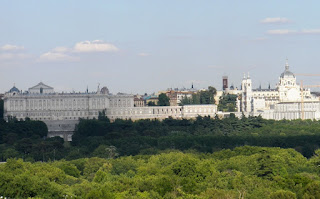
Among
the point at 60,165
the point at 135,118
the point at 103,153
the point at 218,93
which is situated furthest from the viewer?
the point at 218,93

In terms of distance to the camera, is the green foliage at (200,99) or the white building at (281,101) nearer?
the white building at (281,101)

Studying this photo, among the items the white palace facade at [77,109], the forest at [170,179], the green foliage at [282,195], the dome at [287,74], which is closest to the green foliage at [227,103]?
the white palace facade at [77,109]

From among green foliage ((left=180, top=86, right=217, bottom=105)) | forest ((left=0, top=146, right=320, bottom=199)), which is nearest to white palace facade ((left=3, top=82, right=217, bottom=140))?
green foliage ((left=180, top=86, right=217, bottom=105))

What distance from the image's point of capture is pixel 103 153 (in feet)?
299

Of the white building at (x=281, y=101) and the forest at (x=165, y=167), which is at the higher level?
the white building at (x=281, y=101)

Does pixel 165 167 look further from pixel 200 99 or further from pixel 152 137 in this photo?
pixel 200 99

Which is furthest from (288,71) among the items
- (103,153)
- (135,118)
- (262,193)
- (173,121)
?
(262,193)

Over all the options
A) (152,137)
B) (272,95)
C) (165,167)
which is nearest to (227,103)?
(272,95)

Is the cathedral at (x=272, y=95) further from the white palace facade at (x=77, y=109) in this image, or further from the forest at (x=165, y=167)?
the forest at (x=165, y=167)

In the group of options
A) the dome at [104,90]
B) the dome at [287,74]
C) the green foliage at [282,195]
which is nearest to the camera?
the green foliage at [282,195]

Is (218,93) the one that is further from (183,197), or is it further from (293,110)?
(183,197)

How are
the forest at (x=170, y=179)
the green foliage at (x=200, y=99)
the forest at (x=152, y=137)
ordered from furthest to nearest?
the green foliage at (x=200, y=99)
the forest at (x=152, y=137)
the forest at (x=170, y=179)

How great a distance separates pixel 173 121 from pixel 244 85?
120 ft

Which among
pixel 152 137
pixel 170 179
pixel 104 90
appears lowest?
pixel 170 179
